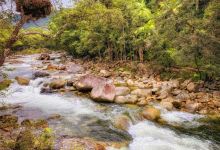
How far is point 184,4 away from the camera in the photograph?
850 inches

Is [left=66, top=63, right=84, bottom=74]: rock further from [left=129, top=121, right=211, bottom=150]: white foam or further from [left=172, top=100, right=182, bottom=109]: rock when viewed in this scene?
[left=129, top=121, right=211, bottom=150]: white foam

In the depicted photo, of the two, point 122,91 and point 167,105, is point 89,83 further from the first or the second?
point 167,105

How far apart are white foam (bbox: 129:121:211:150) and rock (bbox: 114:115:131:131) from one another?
0.98 ft

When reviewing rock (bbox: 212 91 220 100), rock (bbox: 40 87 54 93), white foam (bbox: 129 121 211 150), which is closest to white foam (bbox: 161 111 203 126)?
white foam (bbox: 129 121 211 150)

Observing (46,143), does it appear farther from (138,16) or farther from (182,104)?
(138,16)

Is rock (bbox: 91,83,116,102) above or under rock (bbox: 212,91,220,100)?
above

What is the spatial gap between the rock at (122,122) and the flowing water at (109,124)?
0.26 meters

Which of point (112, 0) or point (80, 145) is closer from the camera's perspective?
point (80, 145)

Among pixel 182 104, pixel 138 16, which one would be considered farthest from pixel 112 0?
pixel 182 104

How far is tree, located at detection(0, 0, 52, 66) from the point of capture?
620 cm

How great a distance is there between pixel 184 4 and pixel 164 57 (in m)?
4.79

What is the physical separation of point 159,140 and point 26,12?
800 cm


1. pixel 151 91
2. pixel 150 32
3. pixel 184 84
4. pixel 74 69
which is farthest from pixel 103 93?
pixel 74 69

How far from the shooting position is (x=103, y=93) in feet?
57.6
